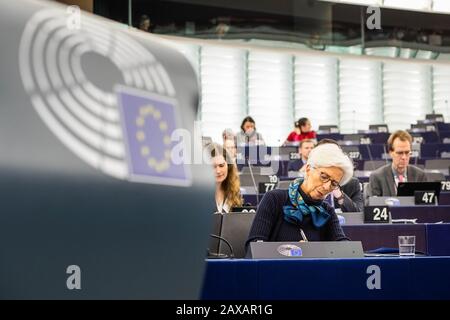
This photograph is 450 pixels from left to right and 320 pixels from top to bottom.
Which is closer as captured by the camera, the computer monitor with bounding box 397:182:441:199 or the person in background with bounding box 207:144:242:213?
the person in background with bounding box 207:144:242:213

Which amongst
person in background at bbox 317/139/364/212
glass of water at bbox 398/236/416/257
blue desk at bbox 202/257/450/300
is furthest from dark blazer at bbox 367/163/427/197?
blue desk at bbox 202/257/450/300

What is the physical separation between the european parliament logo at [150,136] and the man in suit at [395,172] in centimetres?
590

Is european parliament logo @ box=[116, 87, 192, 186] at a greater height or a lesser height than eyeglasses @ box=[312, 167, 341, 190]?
greater

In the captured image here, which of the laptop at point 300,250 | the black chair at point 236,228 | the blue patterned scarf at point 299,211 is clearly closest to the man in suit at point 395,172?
the black chair at point 236,228

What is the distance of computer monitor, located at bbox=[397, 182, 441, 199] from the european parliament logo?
18.8 ft

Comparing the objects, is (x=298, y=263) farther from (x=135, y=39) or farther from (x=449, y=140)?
(x=449, y=140)

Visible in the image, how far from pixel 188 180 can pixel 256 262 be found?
5.66 feet

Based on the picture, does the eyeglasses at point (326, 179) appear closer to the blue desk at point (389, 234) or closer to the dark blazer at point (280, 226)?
the dark blazer at point (280, 226)

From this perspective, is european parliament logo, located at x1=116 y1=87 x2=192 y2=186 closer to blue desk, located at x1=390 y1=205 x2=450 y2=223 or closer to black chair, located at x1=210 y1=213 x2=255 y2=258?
black chair, located at x1=210 y1=213 x2=255 y2=258

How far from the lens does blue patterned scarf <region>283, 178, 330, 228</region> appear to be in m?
3.68

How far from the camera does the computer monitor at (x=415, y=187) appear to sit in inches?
242

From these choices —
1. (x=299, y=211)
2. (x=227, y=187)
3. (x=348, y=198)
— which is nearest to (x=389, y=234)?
(x=227, y=187)

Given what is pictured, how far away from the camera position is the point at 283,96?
53.3ft
